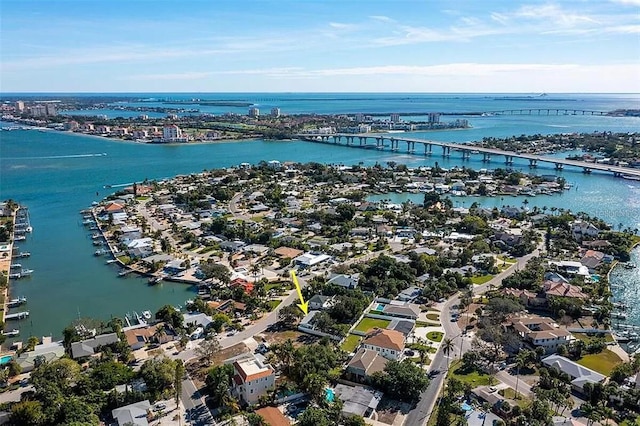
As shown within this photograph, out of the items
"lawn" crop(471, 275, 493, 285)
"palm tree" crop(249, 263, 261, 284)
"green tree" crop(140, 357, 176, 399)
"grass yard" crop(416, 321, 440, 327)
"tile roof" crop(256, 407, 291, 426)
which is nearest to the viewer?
"tile roof" crop(256, 407, 291, 426)

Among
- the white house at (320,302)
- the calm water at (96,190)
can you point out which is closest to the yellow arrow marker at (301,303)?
the white house at (320,302)

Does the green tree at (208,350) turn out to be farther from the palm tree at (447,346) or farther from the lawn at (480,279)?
the lawn at (480,279)

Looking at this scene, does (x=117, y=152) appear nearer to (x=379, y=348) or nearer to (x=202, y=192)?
(x=202, y=192)

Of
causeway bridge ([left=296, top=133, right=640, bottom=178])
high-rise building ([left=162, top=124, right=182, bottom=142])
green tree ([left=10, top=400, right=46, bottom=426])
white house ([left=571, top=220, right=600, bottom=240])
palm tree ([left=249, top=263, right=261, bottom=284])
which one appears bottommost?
green tree ([left=10, top=400, right=46, bottom=426])

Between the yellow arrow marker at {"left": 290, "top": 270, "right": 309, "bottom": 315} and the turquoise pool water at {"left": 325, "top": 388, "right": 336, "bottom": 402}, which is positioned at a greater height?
the yellow arrow marker at {"left": 290, "top": 270, "right": 309, "bottom": 315}

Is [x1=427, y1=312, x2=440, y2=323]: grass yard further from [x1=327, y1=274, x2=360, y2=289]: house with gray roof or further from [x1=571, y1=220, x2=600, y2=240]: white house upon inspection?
[x1=571, y1=220, x2=600, y2=240]: white house

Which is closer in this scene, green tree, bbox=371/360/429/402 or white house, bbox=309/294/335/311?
green tree, bbox=371/360/429/402

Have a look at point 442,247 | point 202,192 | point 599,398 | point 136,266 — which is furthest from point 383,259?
point 202,192

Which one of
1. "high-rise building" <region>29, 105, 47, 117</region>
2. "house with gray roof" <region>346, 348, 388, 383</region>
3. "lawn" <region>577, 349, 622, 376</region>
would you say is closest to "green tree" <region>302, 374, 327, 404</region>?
"house with gray roof" <region>346, 348, 388, 383</region>
